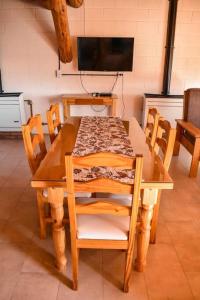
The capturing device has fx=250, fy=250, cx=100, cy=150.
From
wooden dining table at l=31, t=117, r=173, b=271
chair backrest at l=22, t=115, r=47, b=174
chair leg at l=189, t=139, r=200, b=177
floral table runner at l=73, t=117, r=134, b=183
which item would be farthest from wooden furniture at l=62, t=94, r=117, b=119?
wooden dining table at l=31, t=117, r=173, b=271

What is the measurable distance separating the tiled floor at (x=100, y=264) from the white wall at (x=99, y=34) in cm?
250

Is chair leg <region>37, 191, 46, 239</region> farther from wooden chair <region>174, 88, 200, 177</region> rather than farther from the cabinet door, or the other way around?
the cabinet door

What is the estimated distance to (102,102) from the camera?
406 centimetres

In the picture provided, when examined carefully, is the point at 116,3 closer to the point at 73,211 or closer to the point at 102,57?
the point at 102,57

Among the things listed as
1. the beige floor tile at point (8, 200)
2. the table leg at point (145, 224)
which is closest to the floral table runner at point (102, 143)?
the table leg at point (145, 224)

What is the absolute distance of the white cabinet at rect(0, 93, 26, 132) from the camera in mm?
4094

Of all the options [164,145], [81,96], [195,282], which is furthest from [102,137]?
[81,96]

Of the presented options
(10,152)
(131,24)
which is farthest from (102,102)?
(10,152)

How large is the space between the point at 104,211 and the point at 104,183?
0.19 m

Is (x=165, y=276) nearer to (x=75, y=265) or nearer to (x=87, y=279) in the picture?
(x=87, y=279)

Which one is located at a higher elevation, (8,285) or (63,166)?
(63,166)

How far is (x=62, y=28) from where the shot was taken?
3602 millimetres

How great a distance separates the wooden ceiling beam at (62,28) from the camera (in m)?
3.19

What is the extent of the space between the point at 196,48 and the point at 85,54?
1.83m
